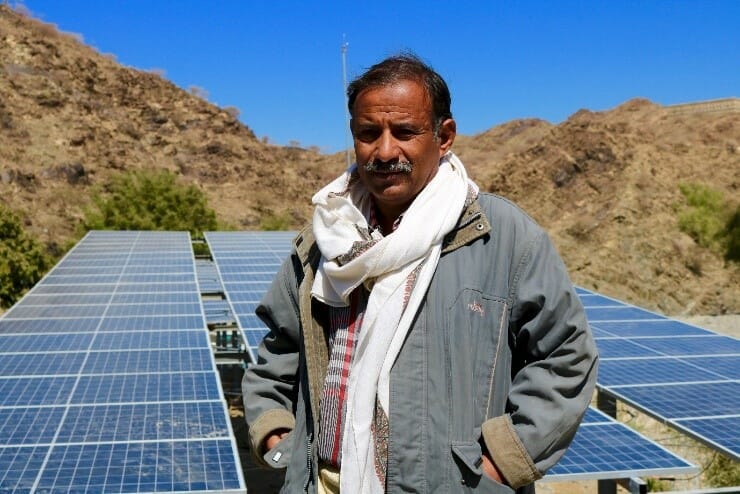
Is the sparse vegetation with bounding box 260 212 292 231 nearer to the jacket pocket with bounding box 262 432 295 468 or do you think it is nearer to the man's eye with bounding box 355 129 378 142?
the jacket pocket with bounding box 262 432 295 468

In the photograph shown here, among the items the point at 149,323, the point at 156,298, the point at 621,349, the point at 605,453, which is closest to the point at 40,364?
the point at 149,323

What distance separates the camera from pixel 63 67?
4841 centimetres

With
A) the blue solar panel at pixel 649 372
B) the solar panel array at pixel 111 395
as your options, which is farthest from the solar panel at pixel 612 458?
the solar panel array at pixel 111 395

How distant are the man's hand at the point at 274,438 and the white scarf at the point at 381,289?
404 mm

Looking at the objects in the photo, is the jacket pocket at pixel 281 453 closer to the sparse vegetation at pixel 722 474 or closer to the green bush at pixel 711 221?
the sparse vegetation at pixel 722 474

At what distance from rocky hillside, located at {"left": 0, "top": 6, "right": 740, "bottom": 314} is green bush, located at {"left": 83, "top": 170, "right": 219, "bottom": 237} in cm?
675

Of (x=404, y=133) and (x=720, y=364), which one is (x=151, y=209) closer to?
(x=720, y=364)

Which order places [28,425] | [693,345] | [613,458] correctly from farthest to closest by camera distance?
[693,345], [28,425], [613,458]

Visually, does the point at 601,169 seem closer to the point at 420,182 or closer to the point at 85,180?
the point at 85,180

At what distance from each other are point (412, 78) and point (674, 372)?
5826mm

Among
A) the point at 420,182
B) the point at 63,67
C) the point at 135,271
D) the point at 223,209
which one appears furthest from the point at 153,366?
the point at 63,67

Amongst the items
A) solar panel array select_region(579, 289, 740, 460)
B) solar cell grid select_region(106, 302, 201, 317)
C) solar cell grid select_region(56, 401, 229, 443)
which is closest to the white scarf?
solar cell grid select_region(56, 401, 229, 443)

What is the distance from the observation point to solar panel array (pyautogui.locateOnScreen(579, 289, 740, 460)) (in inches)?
235

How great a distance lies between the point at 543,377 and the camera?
232cm
